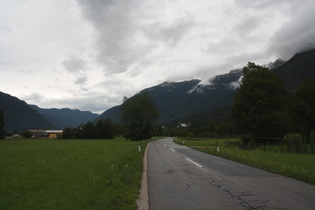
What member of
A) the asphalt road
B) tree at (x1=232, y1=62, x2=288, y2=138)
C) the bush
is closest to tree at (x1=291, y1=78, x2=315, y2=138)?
tree at (x1=232, y1=62, x2=288, y2=138)

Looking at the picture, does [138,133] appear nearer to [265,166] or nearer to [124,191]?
[265,166]

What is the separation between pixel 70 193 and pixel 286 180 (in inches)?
356

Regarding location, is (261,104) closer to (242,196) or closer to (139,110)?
(242,196)

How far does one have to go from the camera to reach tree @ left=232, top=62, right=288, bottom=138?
40250 mm

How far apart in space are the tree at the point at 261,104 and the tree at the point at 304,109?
6.36 metres

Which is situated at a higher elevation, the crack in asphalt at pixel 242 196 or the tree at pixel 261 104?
the tree at pixel 261 104

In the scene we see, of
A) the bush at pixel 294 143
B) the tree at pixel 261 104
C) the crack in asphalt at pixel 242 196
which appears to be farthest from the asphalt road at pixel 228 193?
the tree at pixel 261 104

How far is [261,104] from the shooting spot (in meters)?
41.0

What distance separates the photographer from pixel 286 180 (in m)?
11.6

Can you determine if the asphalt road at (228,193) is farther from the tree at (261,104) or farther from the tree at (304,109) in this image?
the tree at (304,109)

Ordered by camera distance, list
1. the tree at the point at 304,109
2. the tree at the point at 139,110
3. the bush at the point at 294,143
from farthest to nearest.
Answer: the tree at the point at 139,110, the tree at the point at 304,109, the bush at the point at 294,143

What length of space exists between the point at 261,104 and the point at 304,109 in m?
12.8

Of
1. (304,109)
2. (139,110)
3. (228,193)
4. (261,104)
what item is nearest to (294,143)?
(261,104)

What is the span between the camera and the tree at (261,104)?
40250 millimetres
